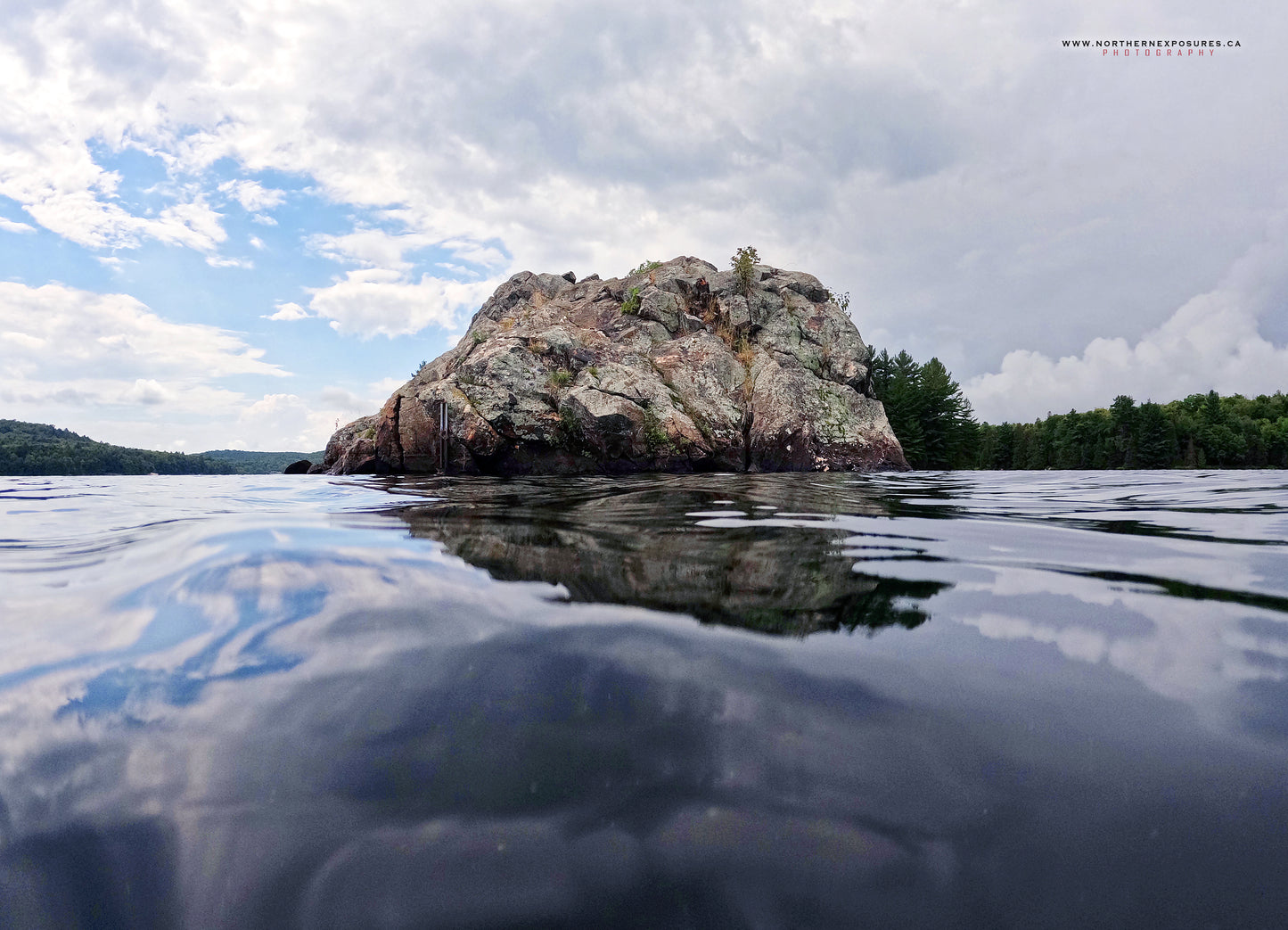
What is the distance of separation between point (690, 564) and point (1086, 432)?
74756 mm

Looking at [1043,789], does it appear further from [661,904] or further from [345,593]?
[345,593]

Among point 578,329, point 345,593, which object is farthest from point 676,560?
point 578,329

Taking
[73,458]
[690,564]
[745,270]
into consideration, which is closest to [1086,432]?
[745,270]

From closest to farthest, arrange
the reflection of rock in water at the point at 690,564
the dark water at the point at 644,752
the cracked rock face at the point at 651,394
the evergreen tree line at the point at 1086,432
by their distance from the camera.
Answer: the dark water at the point at 644,752 → the reflection of rock in water at the point at 690,564 → the cracked rock face at the point at 651,394 → the evergreen tree line at the point at 1086,432

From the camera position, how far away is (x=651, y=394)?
19.0 metres

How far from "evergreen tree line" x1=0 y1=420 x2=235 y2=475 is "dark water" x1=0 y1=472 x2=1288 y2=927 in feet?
161

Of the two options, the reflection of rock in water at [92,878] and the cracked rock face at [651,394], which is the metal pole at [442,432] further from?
the reflection of rock in water at [92,878]

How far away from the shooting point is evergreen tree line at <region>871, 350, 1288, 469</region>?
1405 inches

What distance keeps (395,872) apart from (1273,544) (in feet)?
14.2

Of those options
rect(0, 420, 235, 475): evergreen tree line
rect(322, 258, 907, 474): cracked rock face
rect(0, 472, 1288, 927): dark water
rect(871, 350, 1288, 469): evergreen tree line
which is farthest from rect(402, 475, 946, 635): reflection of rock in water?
rect(0, 420, 235, 475): evergreen tree line

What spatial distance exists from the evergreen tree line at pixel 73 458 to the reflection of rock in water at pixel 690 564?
156ft

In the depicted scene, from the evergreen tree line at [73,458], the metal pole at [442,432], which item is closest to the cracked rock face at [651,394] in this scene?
the metal pole at [442,432]

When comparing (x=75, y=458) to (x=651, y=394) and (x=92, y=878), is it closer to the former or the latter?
(x=651, y=394)

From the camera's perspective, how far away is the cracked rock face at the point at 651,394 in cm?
1817
